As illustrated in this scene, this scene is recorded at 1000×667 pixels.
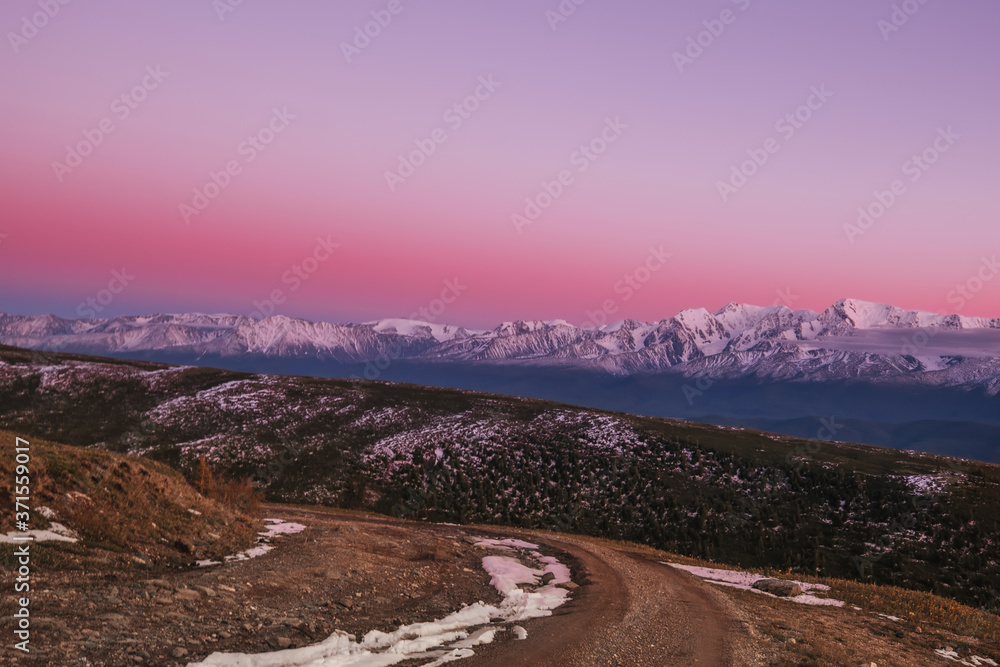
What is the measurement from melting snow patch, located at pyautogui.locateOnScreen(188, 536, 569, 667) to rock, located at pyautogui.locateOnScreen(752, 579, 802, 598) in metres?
10.6

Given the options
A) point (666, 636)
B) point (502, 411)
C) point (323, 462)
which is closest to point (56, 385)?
point (323, 462)

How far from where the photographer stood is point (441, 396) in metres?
100

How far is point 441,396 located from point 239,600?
84975 millimetres

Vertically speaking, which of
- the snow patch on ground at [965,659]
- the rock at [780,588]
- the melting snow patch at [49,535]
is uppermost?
the melting snow patch at [49,535]

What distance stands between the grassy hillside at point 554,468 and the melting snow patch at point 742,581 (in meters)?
17.0

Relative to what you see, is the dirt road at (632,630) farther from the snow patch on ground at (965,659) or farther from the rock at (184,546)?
the rock at (184,546)

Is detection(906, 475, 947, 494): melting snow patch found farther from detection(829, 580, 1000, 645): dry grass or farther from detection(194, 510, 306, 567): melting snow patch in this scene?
detection(194, 510, 306, 567): melting snow patch

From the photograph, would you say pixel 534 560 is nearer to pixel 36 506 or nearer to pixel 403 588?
pixel 403 588

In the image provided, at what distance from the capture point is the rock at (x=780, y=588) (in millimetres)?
25344

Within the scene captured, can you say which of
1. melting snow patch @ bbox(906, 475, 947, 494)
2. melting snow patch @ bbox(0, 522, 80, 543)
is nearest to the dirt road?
melting snow patch @ bbox(0, 522, 80, 543)

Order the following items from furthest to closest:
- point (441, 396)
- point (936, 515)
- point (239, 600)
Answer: point (441, 396)
point (936, 515)
point (239, 600)

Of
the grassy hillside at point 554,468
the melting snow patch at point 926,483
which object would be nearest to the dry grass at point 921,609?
the grassy hillside at point 554,468

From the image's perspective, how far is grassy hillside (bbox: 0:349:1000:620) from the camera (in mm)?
49219

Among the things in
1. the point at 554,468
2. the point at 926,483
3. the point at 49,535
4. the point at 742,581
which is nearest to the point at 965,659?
the point at 742,581
